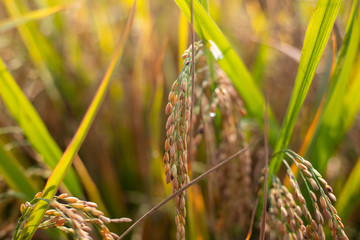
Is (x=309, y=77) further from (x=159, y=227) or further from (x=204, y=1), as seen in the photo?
(x=159, y=227)

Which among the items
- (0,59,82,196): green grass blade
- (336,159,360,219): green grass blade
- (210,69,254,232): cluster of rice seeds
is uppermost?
(0,59,82,196): green grass blade

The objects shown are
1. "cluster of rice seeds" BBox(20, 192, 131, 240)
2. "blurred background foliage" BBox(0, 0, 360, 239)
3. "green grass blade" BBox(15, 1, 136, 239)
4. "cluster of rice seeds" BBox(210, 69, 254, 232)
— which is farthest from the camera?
"blurred background foliage" BBox(0, 0, 360, 239)

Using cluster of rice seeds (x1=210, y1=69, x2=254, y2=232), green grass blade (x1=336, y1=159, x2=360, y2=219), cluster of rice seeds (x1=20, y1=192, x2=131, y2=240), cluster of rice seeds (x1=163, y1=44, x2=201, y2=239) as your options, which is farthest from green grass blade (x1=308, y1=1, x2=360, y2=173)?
cluster of rice seeds (x1=20, y1=192, x2=131, y2=240)

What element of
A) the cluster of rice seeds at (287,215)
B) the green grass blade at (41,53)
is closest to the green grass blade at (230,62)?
the cluster of rice seeds at (287,215)

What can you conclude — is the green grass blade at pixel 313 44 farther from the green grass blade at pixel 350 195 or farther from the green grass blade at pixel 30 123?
the green grass blade at pixel 30 123

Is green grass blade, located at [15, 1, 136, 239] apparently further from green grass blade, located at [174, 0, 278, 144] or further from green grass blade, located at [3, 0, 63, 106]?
green grass blade, located at [3, 0, 63, 106]
